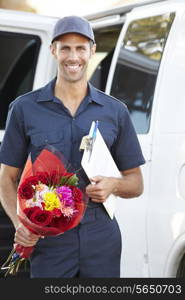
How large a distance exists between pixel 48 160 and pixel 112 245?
490mm

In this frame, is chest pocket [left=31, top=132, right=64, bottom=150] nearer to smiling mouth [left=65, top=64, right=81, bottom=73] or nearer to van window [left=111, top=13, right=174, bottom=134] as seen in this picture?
smiling mouth [left=65, top=64, right=81, bottom=73]

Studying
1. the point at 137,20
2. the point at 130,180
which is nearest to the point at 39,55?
the point at 137,20

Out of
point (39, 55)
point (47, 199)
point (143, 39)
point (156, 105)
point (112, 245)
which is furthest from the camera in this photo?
point (39, 55)

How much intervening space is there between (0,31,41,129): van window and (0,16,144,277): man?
2.82 m

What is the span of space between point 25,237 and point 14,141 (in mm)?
469

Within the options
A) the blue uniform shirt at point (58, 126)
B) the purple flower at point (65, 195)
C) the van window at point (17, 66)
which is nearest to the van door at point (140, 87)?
the van window at point (17, 66)

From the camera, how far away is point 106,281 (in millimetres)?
4141

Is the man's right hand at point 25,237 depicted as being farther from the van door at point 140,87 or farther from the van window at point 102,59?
the van window at point 102,59

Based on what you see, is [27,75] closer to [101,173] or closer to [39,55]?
[39,55]

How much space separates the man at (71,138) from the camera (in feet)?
13.3

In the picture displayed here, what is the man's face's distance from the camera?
4.11 metres

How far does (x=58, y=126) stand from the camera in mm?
4102

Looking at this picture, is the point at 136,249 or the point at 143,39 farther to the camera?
the point at 143,39

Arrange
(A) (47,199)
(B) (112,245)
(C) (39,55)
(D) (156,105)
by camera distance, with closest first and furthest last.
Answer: (A) (47,199)
(B) (112,245)
(D) (156,105)
(C) (39,55)
